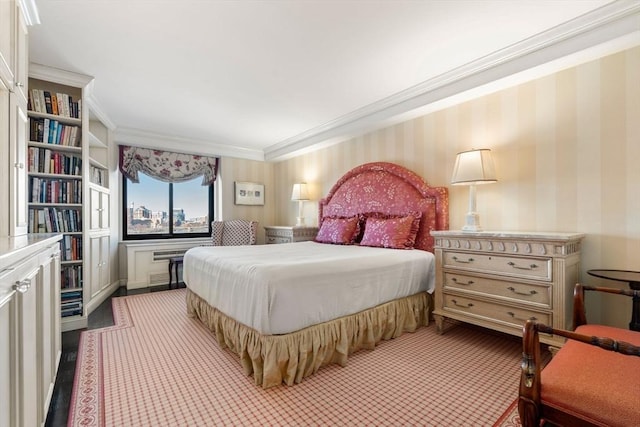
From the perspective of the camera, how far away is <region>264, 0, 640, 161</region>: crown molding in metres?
1.96

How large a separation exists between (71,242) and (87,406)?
1940 millimetres

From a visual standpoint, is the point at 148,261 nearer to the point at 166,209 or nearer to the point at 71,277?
the point at 166,209

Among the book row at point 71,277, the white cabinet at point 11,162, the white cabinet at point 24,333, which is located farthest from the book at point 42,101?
the white cabinet at point 24,333

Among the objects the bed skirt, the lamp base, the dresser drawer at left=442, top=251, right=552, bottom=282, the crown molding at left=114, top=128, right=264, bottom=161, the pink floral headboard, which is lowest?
the bed skirt

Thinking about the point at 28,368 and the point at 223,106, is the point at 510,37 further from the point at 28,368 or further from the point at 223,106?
the point at 28,368

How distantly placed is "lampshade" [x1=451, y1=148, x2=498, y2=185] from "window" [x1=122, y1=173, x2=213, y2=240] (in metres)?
4.59

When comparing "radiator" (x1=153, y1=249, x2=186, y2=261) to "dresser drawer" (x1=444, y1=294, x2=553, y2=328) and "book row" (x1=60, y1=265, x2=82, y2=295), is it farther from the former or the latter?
"dresser drawer" (x1=444, y1=294, x2=553, y2=328)

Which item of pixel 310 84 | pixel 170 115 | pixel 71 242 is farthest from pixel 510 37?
pixel 71 242

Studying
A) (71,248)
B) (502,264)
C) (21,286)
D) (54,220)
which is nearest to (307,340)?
(21,286)

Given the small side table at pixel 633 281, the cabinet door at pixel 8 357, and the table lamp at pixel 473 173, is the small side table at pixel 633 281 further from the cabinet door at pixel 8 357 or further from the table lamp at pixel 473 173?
the cabinet door at pixel 8 357

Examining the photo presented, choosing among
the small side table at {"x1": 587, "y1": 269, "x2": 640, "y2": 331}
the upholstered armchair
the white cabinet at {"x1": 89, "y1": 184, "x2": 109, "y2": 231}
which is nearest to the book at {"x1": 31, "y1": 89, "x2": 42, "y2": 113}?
the white cabinet at {"x1": 89, "y1": 184, "x2": 109, "y2": 231}

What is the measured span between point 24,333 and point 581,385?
6.77ft

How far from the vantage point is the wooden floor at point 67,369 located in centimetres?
164

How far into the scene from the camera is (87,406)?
172 cm
